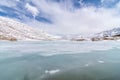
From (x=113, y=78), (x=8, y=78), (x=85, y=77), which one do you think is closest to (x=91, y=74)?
(x=85, y=77)

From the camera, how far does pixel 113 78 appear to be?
962 cm

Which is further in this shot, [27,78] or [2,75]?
[2,75]

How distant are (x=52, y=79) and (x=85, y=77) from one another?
8.31 feet

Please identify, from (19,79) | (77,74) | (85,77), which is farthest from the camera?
(77,74)

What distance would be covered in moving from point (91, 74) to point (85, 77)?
945 millimetres

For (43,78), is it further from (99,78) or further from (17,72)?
(99,78)

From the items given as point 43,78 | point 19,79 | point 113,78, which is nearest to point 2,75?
point 19,79

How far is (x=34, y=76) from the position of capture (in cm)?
965

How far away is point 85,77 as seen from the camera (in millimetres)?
9844

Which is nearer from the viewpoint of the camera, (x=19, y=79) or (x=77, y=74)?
(x=19, y=79)

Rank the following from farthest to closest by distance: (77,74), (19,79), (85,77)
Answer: (77,74) < (85,77) < (19,79)

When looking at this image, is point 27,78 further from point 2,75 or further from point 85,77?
point 85,77

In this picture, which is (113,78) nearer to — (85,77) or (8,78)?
(85,77)

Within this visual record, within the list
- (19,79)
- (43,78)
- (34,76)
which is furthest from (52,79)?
(19,79)
